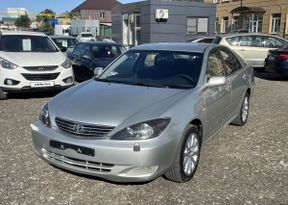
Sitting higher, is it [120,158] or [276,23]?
[276,23]

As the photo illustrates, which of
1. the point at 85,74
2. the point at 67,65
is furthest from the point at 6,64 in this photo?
the point at 85,74

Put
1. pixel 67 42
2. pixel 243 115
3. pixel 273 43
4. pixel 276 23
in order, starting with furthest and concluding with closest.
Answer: pixel 276 23 < pixel 67 42 < pixel 273 43 < pixel 243 115

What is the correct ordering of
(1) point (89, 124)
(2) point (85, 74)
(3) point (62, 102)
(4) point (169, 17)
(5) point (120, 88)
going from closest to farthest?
(1) point (89, 124)
(3) point (62, 102)
(5) point (120, 88)
(2) point (85, 74)
(4) point (169, 17)

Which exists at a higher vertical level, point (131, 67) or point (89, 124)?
point (131, 67)

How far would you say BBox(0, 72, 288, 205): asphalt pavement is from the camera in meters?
3.95

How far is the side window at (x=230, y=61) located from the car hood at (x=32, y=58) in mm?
4492

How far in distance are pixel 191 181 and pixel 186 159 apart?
294mm

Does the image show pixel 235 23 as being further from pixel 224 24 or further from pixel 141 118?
pixel 141 118

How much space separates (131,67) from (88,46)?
21.5 ft

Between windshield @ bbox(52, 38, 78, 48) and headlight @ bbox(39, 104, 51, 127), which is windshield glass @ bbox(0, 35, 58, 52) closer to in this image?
headlight @ bbox(39, 104, 51, 127)

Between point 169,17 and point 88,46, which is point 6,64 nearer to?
point 88,46

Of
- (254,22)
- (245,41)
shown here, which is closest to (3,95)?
(245,41)

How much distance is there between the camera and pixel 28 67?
8.60m

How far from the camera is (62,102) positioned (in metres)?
4.32
